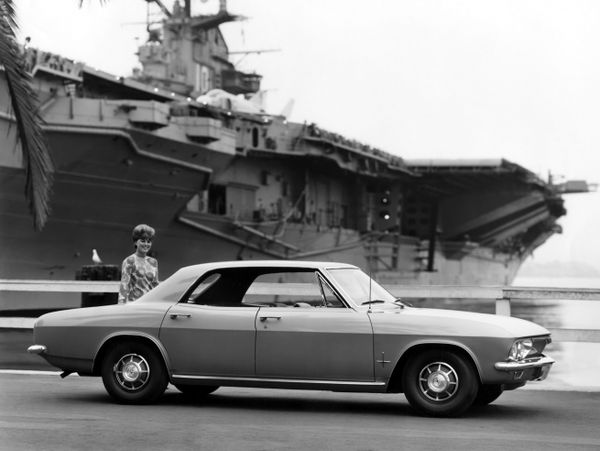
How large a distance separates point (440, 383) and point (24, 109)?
4636 mm

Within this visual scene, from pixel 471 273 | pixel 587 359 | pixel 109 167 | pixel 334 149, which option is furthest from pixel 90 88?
pixel 471 273

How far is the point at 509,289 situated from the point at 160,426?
4.82 metres

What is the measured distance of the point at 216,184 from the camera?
141ft

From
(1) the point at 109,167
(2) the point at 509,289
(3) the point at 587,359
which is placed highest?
(1) the point at 109,167

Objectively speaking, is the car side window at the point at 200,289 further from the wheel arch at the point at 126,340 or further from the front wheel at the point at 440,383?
the front wheel at the point at 440,383

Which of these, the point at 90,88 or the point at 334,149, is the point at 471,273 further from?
the point at 90,88

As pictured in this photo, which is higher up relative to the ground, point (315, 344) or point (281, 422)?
point (315, 344)

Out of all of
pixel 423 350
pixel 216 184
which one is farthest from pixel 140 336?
pixel 216 184

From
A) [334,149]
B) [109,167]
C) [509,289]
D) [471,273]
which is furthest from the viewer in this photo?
[471,273]

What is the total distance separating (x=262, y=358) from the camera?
8.19 metres

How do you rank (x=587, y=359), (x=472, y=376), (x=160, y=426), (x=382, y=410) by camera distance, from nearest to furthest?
(x=160, y=426) < (x=472, y=376) < (x=382, y=410) < (x=587, y=359)

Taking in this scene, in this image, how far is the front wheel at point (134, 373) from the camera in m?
8.34

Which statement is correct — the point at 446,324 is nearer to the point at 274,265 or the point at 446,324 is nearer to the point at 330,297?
the point at 330,297

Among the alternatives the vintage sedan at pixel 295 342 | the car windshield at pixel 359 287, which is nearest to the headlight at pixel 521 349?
the vintage sedan at pixel 295 342
